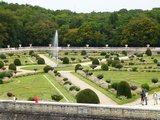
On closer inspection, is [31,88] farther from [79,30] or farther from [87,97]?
[79,30]

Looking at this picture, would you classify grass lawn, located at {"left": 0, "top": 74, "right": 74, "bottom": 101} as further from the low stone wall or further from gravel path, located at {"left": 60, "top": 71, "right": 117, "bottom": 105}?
the low stone wall

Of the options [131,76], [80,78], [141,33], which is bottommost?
[80,78]

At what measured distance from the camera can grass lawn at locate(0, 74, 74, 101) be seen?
34938mm

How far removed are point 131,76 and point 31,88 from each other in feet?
43.8

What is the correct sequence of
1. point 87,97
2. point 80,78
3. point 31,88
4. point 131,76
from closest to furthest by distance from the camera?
1. point 87,97
2. point 31,88
3. point 80,78
4. point 131,76

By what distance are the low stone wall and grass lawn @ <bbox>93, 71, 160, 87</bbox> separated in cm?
1929

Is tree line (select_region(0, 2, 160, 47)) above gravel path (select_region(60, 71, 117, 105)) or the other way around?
above

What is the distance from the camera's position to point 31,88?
128 ft

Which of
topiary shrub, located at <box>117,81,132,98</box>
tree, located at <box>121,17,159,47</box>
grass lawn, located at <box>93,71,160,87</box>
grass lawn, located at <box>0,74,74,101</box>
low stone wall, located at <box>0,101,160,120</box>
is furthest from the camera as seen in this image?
tree, located at <box>121,17,159,47</box>

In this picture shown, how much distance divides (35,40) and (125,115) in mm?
79444

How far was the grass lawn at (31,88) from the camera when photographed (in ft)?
115

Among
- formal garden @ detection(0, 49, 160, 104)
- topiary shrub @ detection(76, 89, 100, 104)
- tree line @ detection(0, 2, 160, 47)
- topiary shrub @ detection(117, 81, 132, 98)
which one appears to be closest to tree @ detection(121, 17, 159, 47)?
tree line @ detection(0, 2, 160, 47)

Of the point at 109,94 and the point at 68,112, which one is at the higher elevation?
the point at 68,112

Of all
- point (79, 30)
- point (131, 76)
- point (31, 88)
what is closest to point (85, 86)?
point (31, 88)
